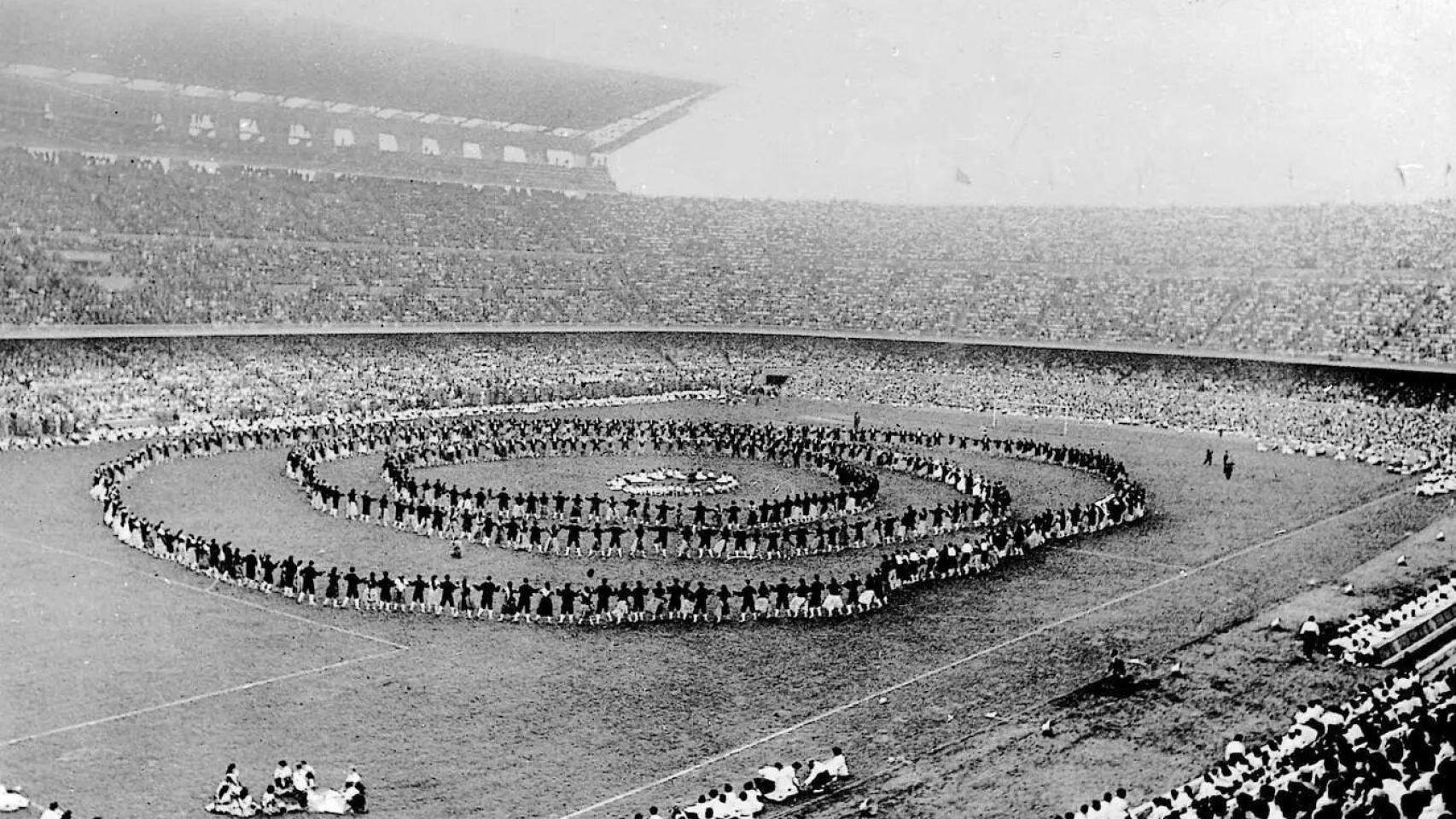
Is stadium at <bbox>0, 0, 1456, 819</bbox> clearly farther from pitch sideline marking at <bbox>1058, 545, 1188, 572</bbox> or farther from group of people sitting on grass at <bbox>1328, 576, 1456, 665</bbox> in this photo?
pitch sideline marking at <bbox>1058, 545, 1188, 572</bbox>

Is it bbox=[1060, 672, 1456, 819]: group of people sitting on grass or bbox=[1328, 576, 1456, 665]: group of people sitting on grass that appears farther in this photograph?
bbox=[1328, 576, 1456, 665]: group of people sitting on grass

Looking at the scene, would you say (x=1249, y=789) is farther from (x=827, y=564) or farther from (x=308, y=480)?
(x=308, y=480)

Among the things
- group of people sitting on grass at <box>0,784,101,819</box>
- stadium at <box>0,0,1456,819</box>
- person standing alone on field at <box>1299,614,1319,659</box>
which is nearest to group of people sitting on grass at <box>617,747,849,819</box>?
stadium at <box>0,0,1456,819</box>

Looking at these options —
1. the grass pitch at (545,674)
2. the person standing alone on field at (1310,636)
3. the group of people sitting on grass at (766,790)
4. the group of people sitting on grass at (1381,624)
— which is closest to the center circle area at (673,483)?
the grass pitch at (545,674)

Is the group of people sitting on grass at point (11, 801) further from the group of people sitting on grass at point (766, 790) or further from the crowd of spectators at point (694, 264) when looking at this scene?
the crowd of spectators at point (694, 264)

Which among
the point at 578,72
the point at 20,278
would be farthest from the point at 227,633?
the point at 578,72

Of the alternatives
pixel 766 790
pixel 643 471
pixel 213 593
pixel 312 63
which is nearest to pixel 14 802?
pixel 766 790
